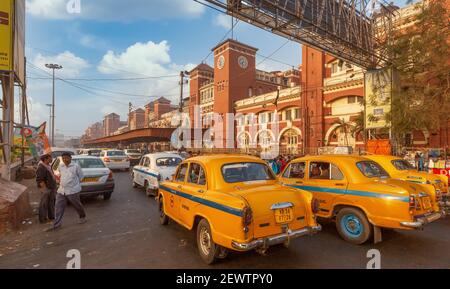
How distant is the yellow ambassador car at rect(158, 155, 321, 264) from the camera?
3.92m

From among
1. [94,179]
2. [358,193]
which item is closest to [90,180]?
[94,179]

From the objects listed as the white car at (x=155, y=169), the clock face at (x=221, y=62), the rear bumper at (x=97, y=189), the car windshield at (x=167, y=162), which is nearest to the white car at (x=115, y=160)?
the white car at (x=155, y=169)

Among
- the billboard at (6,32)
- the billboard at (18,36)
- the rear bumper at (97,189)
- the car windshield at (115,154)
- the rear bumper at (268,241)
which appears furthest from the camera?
the car windshield at (115,154)

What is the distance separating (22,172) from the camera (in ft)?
52.4

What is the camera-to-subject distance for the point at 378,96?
55.2ft

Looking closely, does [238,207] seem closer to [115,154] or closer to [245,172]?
[245,172]

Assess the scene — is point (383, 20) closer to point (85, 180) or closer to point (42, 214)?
point (85, 180)

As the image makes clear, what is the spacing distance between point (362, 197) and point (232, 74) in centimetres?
4343

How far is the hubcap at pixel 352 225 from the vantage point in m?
5.34

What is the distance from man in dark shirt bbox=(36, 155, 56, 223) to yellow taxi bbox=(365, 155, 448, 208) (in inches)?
395

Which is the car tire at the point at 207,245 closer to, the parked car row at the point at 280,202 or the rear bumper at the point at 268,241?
the parked car row at the point at 280,202

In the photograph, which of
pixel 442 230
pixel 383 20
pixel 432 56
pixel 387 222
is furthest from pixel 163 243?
pixel 383 20

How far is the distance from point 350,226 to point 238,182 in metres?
2.70

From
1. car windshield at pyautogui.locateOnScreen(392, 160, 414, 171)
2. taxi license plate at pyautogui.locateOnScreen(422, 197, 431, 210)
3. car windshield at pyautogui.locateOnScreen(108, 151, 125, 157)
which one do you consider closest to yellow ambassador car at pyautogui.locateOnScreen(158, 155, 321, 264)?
taxi license plate at pyautogui.locateOnScreen(422, 197, 431, 210)
